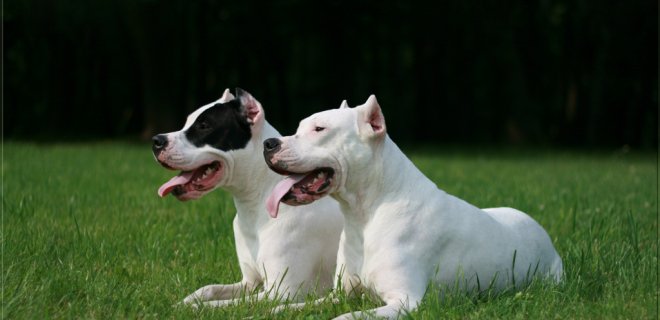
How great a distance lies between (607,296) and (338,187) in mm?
1779

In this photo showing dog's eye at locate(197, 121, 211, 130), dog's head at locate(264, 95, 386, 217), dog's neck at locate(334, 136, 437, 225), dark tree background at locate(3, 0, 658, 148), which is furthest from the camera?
dark tree background at locate(3, 0, 658, 148)

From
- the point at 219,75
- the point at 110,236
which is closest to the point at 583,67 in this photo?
the point at 219,75

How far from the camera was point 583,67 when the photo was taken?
33719 mm

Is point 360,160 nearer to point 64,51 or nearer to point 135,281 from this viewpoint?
point 135,281

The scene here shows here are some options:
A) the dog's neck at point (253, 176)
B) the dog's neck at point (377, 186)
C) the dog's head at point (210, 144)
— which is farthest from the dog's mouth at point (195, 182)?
the dog's neck at point (377, 186)

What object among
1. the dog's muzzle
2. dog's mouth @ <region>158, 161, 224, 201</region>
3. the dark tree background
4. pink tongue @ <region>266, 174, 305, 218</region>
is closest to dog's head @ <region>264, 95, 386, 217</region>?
pink tongue @ <region>266, 174, 305, 218</region>

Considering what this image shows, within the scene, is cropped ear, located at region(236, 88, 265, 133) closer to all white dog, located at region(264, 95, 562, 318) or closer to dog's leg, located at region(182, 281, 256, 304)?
all white dog, located at region(264, 95, 562, 318)

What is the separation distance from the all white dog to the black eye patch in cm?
70

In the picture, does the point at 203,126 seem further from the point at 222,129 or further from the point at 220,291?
the point at 220,291

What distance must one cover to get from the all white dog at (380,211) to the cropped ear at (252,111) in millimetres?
654

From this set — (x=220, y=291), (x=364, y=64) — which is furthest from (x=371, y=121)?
(x=364, y=64)

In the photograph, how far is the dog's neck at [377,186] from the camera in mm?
4875

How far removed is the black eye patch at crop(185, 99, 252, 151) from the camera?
5.42 m

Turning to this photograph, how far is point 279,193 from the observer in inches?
189
